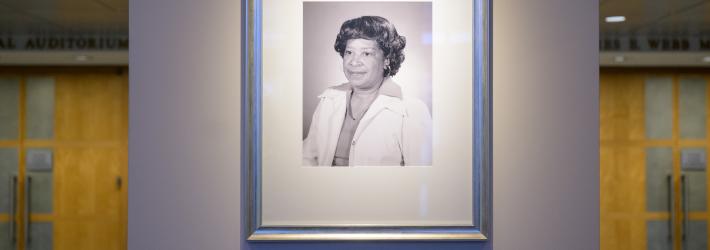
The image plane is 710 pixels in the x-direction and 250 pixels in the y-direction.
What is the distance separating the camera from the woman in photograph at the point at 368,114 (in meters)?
1.15

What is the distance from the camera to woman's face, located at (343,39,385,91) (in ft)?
3.79

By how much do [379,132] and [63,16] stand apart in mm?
2963

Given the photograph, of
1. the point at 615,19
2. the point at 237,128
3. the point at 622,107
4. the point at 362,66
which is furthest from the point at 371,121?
the point at 622,107

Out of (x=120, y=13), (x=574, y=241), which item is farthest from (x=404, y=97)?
(x=120, y=13)

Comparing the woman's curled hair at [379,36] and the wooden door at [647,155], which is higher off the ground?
the woman's curled hair at [379,36]

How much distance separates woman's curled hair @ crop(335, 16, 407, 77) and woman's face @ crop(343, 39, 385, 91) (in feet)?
0.04

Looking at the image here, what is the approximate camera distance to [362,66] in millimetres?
1159

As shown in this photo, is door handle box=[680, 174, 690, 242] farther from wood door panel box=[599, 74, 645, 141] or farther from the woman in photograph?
the woman in photograph

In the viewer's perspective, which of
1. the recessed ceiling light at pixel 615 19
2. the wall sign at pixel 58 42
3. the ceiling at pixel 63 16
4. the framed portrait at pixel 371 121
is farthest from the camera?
the wall sign at pixel 58 42

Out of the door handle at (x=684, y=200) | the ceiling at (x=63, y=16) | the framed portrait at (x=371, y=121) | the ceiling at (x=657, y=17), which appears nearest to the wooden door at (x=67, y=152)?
the ceiling at (x=63, y=16)

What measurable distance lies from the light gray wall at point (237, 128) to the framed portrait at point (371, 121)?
6cm

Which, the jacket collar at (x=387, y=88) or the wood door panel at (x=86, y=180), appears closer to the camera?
the jacket collar at (x=387, y=88)

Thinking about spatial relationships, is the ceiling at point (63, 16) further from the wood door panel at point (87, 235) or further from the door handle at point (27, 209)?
the wood door panel at point (87, 235)

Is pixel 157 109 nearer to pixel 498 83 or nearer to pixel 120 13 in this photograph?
pixel 498 83
